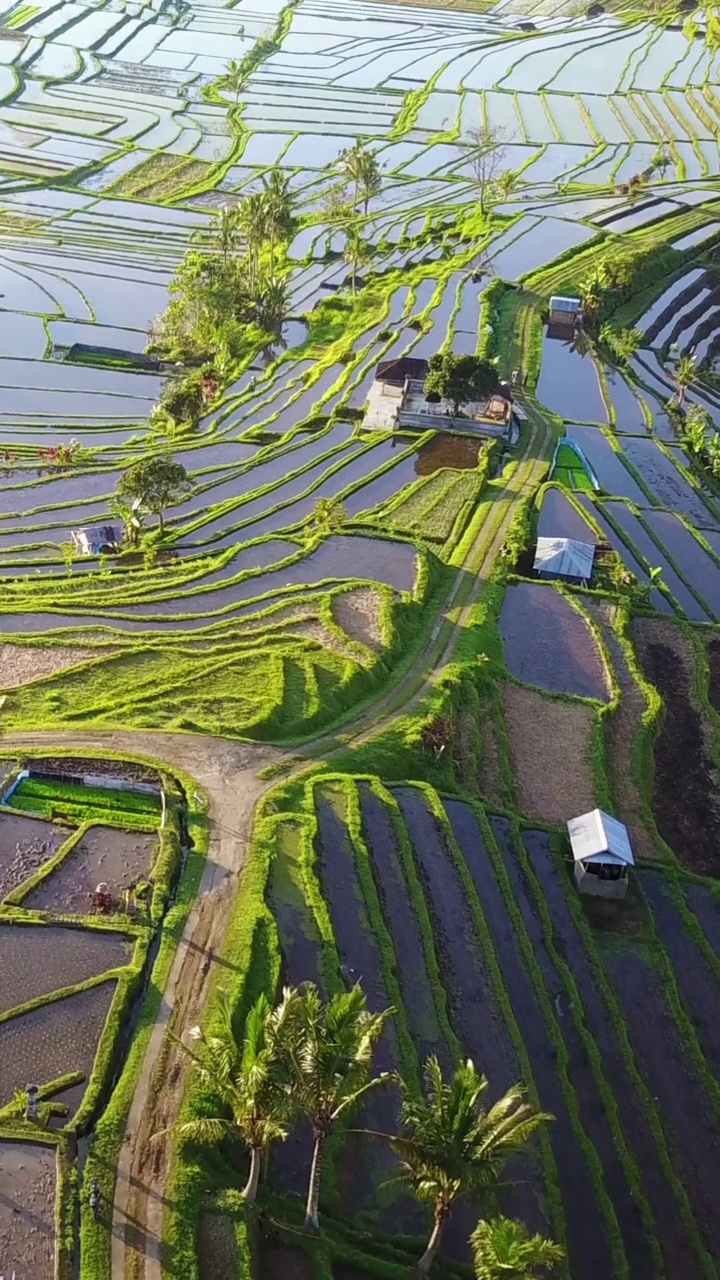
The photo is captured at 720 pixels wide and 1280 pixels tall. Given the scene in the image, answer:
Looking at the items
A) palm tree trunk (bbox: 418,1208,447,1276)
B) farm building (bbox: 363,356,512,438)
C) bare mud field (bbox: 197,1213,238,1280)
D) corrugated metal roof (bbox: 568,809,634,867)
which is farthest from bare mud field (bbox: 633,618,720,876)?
bare mud field (bbox: 197,1213,238,1280)

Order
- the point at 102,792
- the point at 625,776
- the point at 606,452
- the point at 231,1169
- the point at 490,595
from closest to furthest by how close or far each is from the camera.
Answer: the point at 231,1169, the point at 102,792, the point at 625,776, the point at 490,595, the point at 606,452

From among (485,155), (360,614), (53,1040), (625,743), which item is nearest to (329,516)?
(360,614)

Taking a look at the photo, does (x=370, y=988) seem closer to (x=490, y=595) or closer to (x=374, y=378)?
(x=490, y=595)

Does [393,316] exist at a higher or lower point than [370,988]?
higher

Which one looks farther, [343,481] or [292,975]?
[343,481]

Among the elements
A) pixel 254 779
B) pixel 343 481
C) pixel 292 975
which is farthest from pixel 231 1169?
pixel 343 481

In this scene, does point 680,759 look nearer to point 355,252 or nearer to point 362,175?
point 355,252

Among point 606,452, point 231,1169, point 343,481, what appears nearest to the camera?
point 231,1169
